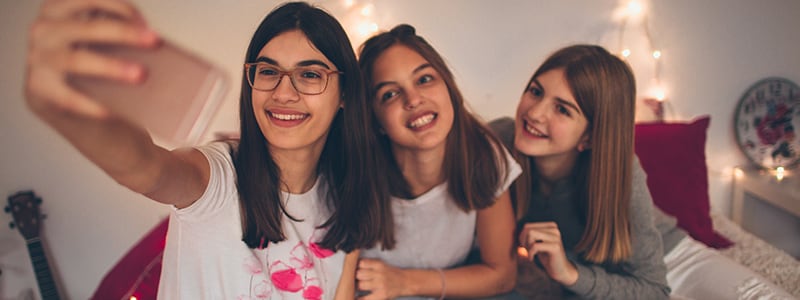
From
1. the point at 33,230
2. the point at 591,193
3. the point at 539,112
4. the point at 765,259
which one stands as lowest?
the point at 765,259

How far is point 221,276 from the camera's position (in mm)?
776

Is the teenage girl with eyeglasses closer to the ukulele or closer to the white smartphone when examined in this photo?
the white smartphone

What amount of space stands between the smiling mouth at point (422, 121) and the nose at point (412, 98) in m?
0.03

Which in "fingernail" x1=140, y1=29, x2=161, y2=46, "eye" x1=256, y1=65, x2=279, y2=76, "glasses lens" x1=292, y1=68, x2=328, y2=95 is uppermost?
"fingernail" x1=140, y1=29, x2=161, y2=46

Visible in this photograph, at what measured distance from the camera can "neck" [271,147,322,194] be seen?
2.74 feet

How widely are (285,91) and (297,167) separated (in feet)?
0.60

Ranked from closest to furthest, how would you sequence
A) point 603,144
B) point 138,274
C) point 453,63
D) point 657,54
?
point 603,144
point 138,274
point 453,63
point 657,54

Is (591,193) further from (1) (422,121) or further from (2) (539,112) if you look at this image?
(1) (422,121)

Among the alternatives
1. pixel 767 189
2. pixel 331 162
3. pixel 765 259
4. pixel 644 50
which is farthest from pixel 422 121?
pixel 767 189

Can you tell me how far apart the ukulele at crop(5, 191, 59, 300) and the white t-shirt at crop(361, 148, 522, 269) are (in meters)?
1.15

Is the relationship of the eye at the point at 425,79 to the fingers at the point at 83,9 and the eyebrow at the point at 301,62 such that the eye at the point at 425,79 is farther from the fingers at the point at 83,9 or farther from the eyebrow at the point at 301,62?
the fingers at the point at 83,9

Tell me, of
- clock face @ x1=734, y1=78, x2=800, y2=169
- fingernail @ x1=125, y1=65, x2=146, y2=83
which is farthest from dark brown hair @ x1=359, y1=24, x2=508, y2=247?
clock face @ x1=734, y1=78, x2=800, y2=169

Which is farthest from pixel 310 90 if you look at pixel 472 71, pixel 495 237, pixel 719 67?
pixel 719 67

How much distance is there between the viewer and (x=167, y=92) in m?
0.33
